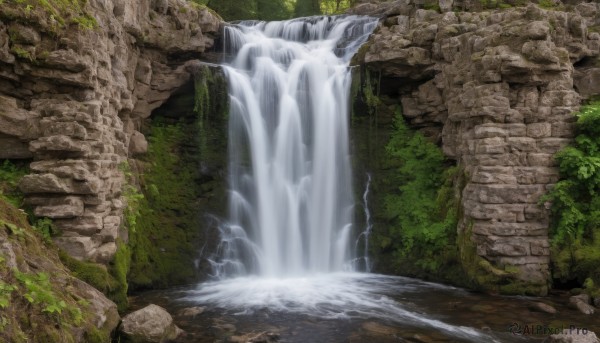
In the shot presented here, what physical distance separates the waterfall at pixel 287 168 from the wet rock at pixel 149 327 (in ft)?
13.6

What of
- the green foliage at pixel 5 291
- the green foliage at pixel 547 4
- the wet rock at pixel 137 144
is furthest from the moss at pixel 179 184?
the green foliage at pixel 547 4

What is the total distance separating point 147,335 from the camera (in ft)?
22.0

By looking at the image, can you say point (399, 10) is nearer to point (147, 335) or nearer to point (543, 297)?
point (543, 297)

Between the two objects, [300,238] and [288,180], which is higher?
[288,180]

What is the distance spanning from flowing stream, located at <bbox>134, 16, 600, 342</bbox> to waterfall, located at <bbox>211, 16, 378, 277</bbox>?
3 cm

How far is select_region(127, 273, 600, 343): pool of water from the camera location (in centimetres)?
745

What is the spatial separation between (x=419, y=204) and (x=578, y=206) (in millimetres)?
3655

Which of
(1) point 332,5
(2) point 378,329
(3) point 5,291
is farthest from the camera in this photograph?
(1) point 332,5

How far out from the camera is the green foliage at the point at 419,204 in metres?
11.2

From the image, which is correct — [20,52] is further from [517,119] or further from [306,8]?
[306,8]

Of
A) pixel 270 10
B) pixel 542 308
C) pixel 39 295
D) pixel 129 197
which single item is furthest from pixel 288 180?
pixel 270 10

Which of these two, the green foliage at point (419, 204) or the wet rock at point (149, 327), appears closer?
the wet rock at point (149, 327)

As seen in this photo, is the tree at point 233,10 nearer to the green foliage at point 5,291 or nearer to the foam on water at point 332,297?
the foam on water at point 332,297

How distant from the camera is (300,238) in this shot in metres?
12.2
